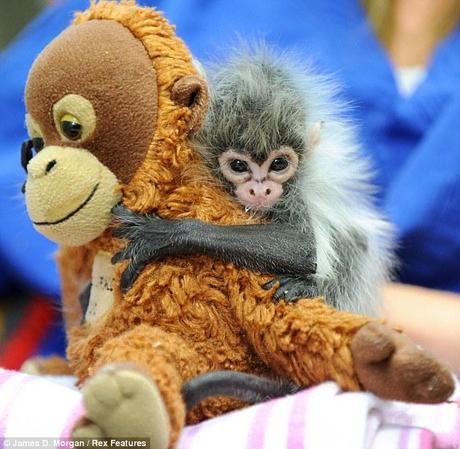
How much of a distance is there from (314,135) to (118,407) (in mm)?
216

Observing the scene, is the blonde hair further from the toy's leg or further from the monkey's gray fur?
the toy's leg

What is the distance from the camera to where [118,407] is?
340mm

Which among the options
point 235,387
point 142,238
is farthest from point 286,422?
point 142,238

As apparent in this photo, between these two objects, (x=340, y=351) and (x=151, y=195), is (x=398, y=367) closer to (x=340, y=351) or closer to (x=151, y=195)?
(x=340, y=351)

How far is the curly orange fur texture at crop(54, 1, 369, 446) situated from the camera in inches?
16.0

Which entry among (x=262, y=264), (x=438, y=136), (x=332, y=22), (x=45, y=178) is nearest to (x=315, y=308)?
(x=262, y=264)

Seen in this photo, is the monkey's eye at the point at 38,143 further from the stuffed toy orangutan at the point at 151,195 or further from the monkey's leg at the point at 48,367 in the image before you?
the monkey's leg at the point at 48,367

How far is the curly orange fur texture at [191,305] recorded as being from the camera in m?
0.41

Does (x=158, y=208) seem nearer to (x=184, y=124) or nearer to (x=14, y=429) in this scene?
(x=184, y=124)

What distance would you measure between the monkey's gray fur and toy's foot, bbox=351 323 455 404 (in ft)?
0.22

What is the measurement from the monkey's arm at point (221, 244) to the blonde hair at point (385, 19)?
591 mm

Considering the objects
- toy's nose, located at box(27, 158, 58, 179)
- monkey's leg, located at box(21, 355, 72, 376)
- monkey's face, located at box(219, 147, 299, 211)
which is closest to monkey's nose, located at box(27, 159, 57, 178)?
toy's nose, located at box(27, 158, 58, 179)

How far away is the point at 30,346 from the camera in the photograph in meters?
0.88

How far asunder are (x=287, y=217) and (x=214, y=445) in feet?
0.48
